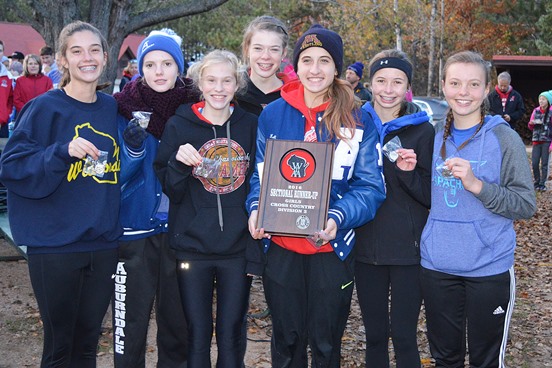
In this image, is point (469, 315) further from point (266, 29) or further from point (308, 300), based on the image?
point (266, 29)

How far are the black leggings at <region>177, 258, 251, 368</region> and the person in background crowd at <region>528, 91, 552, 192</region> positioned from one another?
40.0 ft

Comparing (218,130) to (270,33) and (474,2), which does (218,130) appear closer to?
(270,33)

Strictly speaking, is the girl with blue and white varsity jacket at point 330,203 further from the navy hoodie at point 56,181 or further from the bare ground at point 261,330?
the bare ground at point 261,330

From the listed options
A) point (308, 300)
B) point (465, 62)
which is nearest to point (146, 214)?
point (308, 300)

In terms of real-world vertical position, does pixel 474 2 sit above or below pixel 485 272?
above

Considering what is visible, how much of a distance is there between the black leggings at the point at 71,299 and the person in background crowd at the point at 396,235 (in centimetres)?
153

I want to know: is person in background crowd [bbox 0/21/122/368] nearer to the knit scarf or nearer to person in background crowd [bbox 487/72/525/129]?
the knit scarf

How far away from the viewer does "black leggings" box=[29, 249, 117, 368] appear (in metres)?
3.52

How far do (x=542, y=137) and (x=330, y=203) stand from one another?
1210 cm

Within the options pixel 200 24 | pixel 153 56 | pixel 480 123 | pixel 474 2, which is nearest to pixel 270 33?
pixel 153 56

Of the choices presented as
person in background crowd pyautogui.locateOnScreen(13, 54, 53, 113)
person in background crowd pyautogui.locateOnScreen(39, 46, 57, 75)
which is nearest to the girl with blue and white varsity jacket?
person in background crowd pyautogui.locateOnScreen(13, 54, 53, 113)

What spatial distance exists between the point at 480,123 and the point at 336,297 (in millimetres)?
1296

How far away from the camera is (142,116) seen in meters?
3.74

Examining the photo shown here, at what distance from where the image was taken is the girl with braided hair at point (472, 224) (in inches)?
140
